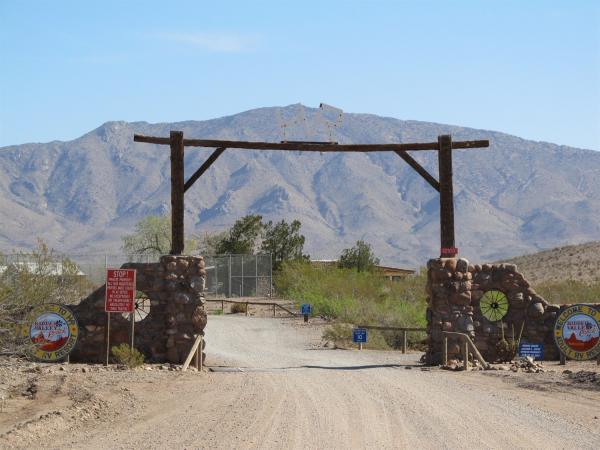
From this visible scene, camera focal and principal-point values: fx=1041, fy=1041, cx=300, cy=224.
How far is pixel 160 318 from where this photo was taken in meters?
23.8

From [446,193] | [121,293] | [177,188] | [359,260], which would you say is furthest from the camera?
[359,260]

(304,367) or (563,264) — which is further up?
(563,264)

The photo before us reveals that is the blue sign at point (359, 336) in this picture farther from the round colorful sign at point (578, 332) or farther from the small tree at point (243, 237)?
the small tree at point (243, 237)

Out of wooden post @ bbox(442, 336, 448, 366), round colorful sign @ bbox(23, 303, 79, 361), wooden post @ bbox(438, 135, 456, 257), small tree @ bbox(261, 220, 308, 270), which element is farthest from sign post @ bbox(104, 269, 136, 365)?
small tree @ bbox(261, 220, 308, 270)

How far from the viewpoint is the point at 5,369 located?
20.0m

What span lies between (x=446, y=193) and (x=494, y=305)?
2977 mm

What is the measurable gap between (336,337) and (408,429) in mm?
20028

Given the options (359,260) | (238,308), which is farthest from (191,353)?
(359,260)

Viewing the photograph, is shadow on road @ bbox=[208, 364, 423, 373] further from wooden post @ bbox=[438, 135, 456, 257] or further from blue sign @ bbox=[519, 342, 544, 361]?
wooden post @ bbox=[438, 135, 456, 257]

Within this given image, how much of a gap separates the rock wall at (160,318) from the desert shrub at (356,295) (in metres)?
13.6

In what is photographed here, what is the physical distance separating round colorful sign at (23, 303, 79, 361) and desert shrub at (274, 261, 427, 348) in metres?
15.2

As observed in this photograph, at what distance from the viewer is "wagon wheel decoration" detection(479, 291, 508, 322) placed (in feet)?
83.0

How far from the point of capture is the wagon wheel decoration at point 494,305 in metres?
25.3

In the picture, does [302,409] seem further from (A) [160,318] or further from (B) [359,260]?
(B) [359,260]
